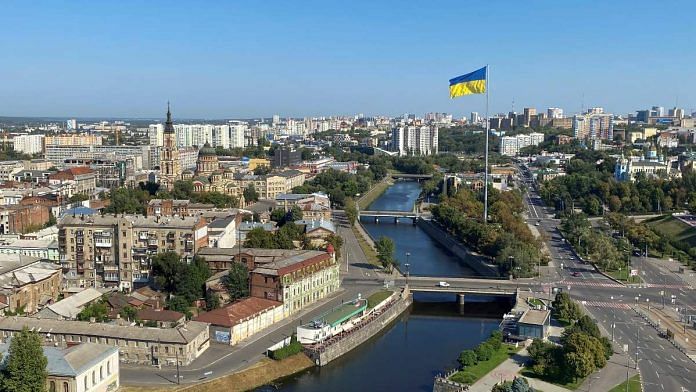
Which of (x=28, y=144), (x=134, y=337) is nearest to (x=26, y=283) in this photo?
(x=134, y=337)

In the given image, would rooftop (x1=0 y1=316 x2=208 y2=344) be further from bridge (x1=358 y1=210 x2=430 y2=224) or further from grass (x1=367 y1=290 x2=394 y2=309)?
bridge (x1=358 y1=210 x2=430 y2=224)

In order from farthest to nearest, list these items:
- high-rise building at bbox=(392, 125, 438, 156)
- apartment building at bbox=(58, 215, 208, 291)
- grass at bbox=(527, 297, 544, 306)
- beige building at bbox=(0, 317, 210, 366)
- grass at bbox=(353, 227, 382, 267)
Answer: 1. high-rise building at bbox=(392, 125, 438, 156)
2. grass at bbox=(353, 227, 382, 267)
3. apartment building at bbox=(58, 215, 208, 291)
4. grass at bbox=(527, 297, 544, 306)
5. beige building at bbox=(0, 317, 210, 366)

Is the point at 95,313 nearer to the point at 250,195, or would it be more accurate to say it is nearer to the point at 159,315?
the point at 159,315

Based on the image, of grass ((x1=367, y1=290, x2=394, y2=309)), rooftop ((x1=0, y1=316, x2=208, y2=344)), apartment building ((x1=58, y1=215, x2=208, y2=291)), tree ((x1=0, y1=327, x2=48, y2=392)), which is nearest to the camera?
tree ((x1=0, y1=327, x2=48, y2=392))

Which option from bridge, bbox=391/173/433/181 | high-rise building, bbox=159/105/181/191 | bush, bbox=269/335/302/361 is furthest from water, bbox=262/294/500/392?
bridge, bbox=391/173/433/181

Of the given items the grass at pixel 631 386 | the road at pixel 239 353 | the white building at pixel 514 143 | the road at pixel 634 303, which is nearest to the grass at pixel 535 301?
the road at pixel 634 303

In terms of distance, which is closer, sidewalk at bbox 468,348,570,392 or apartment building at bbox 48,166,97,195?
sidewalk at bbox 468,348,570,392
